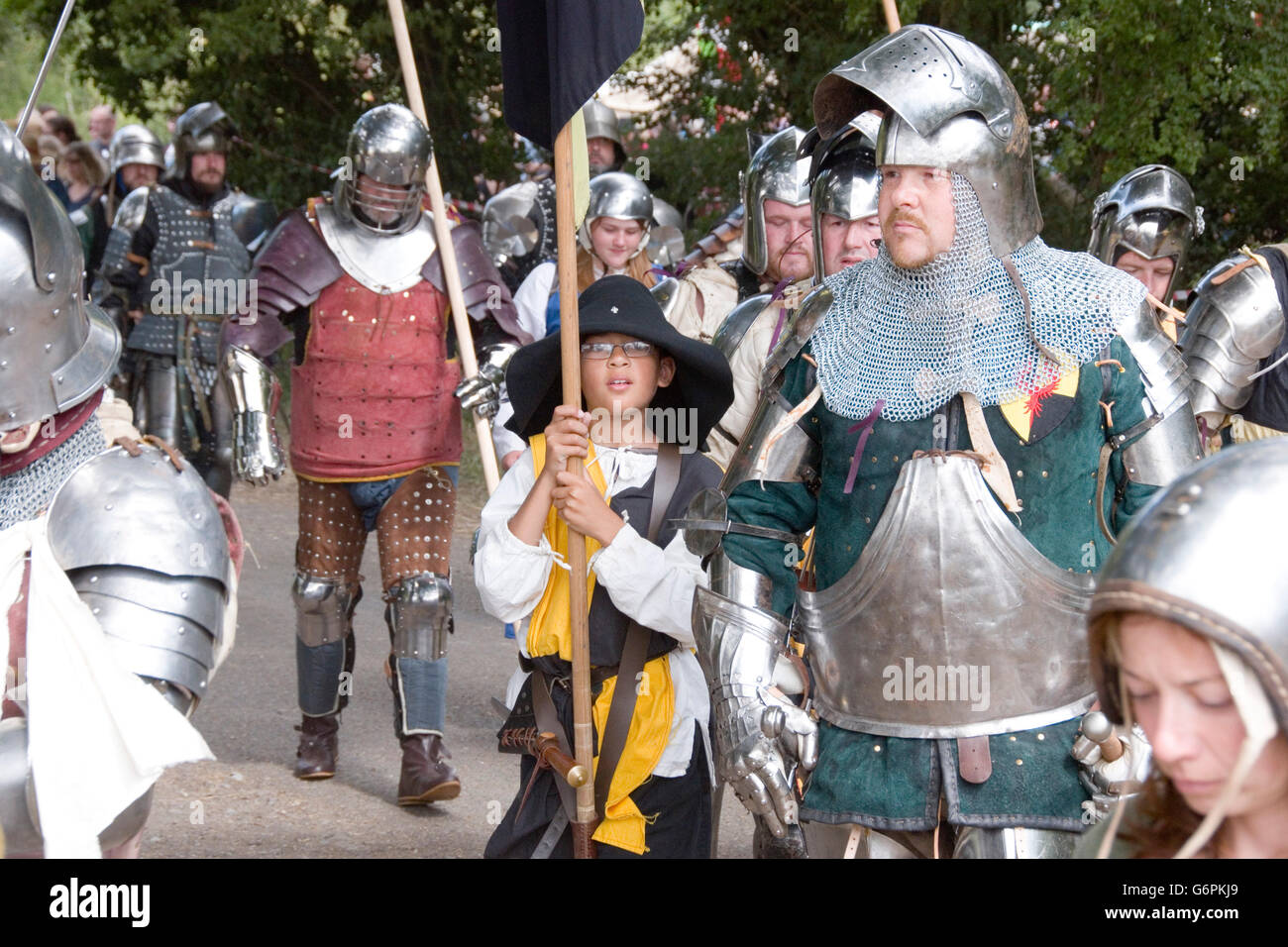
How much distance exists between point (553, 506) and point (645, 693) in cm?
45

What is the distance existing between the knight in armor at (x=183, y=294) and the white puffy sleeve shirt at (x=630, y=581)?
5255mm

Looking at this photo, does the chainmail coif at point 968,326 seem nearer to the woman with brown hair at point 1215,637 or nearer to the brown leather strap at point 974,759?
the brown leather strap at point 974,759

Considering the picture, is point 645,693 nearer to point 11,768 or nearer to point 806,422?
point 806,422

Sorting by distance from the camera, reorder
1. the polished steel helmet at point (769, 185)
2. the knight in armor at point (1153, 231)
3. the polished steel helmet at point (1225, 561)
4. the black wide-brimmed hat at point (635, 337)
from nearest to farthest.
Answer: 1. the polished steel helmet at point (1225, 561)
2. the black wide-brimmed hat at point (635, 337)
3. the polished steel helmet at point (769, 185)
4. the knight in armor at point (1153, 231)

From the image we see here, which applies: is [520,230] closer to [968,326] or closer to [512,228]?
[512,228]

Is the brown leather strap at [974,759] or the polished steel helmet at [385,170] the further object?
the polished steel helmet at [385,170]

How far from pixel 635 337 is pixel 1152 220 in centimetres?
317

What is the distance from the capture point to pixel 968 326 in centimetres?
297

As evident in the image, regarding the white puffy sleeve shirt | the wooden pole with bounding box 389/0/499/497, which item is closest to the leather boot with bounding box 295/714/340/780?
the wooden pole with bounding box 389/0/499/497

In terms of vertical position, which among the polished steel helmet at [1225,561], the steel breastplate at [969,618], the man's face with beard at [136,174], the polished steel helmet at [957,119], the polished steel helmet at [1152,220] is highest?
the man's face with beard at [136,174]

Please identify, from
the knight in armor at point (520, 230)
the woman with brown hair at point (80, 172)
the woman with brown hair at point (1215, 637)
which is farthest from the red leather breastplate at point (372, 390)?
the woman with brown hair at point (80, 172)

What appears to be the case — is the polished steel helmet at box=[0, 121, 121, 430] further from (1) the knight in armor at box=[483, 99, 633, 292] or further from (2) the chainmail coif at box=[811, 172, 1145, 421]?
(1) the knight in armor at box=[483, 99, 633, 292]

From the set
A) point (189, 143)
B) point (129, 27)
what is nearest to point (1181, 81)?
point (189, 143)

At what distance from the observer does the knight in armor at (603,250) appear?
6.45 m
